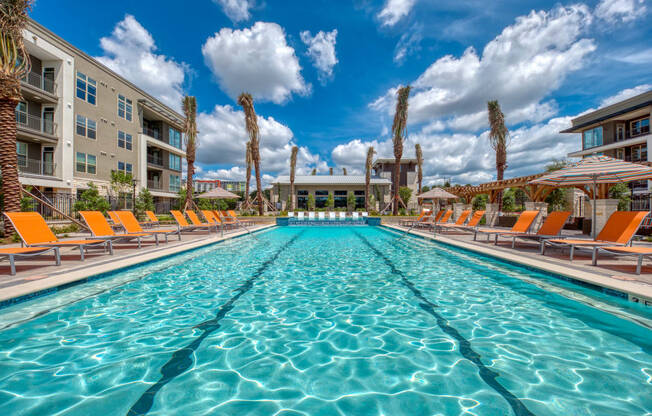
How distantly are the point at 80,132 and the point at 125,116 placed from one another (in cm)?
491

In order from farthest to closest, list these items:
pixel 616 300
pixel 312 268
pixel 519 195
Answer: pixel 519 195, pixel 312 268, pixel 616 300

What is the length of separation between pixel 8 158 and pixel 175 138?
2661 centimetres

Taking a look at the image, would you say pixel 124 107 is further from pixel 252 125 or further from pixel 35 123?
pixel 252 125

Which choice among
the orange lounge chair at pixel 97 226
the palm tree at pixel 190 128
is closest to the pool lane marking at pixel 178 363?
the orange lounge chair at pixel 97 226

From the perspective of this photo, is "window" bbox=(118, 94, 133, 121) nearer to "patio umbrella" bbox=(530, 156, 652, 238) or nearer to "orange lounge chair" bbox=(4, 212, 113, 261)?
"orange lounge chair" bbox=(4, 212, 113, 261)

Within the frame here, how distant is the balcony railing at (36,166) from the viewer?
17.6 meters

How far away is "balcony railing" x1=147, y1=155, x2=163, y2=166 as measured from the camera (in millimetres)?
28953

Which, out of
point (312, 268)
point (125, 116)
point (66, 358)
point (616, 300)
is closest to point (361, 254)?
point (312, 268)

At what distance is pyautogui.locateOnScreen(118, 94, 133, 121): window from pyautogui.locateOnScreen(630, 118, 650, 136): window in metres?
46.2

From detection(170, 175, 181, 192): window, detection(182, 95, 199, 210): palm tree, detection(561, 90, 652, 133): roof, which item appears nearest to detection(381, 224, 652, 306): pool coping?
detection(182, 95, 199, 210): palm tree

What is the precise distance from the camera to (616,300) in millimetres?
4012

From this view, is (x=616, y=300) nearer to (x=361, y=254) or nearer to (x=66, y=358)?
(x=361, y=254)

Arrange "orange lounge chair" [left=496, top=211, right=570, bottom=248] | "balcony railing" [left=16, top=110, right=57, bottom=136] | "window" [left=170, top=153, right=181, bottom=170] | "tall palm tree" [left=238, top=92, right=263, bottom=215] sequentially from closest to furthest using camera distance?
"orange lounge chair" [left=496, top=211, right=570, bottom=248], "balcony railing" [left=16, top=110, right=57, bottom=136], "tall palm tree" [left=238, top=92, right=263, bottom=215], "window" [left=170, top=153, right=181, bottom=170]

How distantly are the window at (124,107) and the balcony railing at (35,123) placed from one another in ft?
18.9
